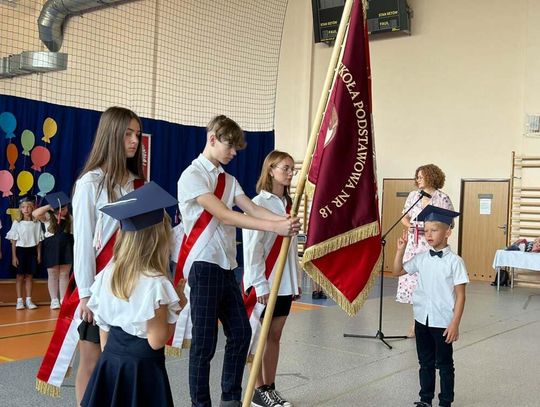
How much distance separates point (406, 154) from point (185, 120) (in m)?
4.77

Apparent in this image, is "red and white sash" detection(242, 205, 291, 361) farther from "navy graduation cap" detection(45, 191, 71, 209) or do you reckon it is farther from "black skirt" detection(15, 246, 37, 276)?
"black skirt" detection(15, 246, 37, 276)

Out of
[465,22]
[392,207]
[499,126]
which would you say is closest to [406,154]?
[392,207]

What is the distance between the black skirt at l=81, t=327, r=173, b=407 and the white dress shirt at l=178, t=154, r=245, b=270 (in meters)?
0.72

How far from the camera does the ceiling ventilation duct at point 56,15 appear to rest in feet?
43.7

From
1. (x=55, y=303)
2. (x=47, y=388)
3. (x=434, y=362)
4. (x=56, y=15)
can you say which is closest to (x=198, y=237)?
(x=47, y=388)

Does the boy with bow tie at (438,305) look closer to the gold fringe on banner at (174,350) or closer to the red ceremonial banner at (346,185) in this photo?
the red ceremonial banner at (346,185)

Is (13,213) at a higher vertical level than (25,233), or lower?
higher

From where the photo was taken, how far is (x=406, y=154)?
43.3 ft

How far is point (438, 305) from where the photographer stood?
347 centimetres

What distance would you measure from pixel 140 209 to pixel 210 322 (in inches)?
35.0

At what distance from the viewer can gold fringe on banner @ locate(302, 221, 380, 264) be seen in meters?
2.54

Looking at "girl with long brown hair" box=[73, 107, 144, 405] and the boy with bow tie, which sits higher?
"girl with long brown hair" box=[73, 107, 144, 405]

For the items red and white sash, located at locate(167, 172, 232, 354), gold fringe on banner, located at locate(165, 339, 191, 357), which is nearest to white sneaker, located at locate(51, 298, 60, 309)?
gold fringe on banner, located at locate(165, 339, 191, 357)

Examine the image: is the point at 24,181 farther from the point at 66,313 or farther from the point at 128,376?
the point at 128,376
